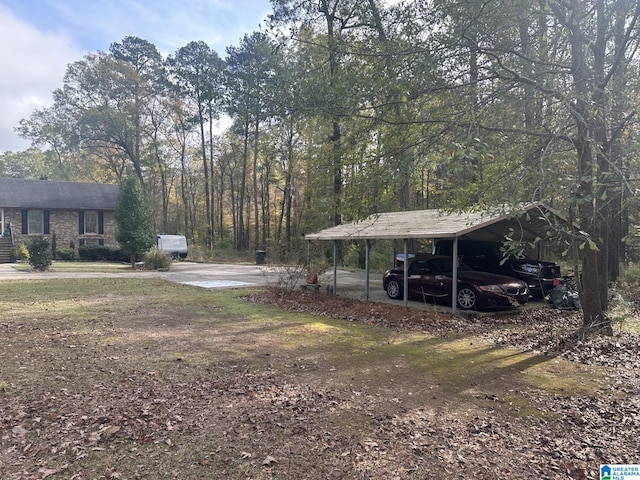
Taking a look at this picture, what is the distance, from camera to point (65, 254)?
97.0ft

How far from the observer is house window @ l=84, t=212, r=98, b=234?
33.1 m

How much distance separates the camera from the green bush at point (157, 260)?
Answer: 2325cm

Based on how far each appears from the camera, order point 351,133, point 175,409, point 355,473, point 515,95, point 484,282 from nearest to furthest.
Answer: point 355,473 < point 175,409 < point 515,95 < point 351,133 < point 484,282

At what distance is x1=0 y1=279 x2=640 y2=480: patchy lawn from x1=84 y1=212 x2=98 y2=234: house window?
87.9 feet

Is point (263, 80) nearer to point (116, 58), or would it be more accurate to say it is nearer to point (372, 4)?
point (372, 4)

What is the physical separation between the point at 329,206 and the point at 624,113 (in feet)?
17.9

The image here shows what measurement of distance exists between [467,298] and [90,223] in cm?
3178

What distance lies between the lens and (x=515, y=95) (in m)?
7.31

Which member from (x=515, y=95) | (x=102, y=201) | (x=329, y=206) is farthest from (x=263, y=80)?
(x=102, y=201)

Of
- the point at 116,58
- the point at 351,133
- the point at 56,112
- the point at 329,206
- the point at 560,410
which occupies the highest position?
the point at 116,58

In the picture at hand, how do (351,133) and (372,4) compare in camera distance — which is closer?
(372,4)

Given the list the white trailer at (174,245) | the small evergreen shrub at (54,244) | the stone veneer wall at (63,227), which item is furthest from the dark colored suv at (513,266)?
the stone veneer wall at (63,227)

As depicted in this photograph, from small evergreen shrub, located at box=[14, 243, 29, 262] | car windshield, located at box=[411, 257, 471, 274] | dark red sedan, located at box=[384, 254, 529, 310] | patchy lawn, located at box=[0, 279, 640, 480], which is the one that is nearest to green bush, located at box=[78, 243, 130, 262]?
small evergreen shrub, located at box=[14, 243, 29, 262]

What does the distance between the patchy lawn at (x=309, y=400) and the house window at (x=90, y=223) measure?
26783mm
